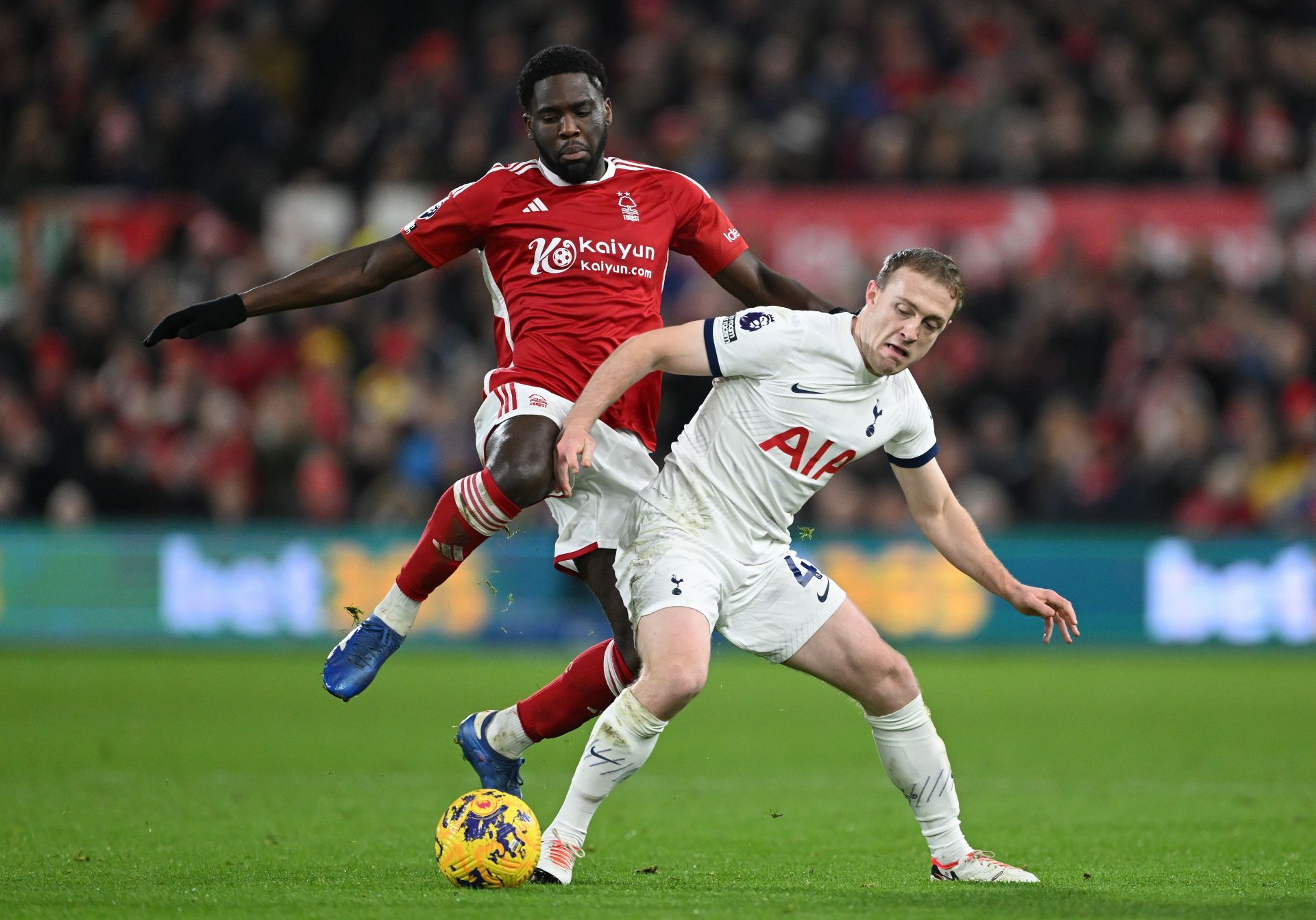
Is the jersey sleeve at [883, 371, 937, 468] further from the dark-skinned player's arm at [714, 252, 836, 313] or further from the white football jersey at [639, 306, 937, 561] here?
the dark-skinned player's arm at [714, 252, 836, 313]

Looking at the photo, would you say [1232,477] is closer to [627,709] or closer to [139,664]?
[139,664]

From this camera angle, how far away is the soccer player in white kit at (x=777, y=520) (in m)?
5.59

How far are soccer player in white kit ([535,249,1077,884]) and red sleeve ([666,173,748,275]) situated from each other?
0.89 m

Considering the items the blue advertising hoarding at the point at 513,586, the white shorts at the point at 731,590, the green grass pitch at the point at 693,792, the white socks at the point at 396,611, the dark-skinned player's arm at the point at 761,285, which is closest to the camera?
the green grass pitch at the point at 693,792

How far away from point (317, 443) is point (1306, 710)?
875cm

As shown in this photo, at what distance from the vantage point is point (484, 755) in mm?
6590

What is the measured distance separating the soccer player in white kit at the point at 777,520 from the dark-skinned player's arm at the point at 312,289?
108 centimetres

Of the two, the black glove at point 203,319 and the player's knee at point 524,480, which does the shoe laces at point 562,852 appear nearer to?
the player's knee at point 524,480

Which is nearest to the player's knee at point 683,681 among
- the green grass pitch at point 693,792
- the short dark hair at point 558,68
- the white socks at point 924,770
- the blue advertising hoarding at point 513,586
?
the green grass pitch at point 693,792

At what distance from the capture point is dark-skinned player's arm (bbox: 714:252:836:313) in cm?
671

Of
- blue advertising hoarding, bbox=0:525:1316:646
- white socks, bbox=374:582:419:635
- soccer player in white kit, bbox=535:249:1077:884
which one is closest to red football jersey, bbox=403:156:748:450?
soccer player in white kit, bbox=535:249:1077:884

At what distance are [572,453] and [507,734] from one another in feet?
4.97

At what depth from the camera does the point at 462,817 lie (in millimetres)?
5672

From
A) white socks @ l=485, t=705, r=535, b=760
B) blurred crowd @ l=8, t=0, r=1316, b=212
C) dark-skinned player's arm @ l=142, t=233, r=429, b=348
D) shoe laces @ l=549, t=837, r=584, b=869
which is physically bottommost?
shoe laces @ l=549, t=837, r=584, b=869
